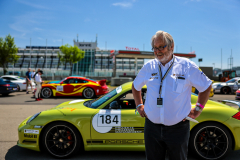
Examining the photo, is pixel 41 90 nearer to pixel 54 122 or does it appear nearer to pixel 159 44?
pixel 54 122

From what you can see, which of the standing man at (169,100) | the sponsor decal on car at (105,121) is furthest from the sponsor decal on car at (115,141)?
the standing man at (169,100)

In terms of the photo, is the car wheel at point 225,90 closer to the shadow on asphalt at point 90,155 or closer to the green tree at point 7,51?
the shadow on asphalt at point 90,155

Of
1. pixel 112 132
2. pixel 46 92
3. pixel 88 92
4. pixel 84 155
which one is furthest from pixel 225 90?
pixel 84 155

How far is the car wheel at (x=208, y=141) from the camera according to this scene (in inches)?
125

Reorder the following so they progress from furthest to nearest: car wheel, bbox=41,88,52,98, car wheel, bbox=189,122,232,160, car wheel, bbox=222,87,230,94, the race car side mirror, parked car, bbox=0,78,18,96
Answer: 1. car wheel, bbox=222,87,230,94
2. parked car, bbox=0,78,18,96
3. car wheel, bbox=41,88,52,98
4. the race car side mirror
5. car wheel, bbox=189,122,232,160

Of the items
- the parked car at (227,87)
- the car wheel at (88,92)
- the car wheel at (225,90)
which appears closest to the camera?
the car wheel at (88,92)

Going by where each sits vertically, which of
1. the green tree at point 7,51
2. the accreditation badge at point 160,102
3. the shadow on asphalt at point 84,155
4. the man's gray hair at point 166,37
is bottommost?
the shadow on asphalt at point 84,155

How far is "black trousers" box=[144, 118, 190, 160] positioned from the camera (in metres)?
1.77

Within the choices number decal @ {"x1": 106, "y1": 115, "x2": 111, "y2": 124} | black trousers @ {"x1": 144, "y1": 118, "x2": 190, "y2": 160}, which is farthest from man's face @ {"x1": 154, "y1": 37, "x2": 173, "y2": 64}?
number decal @ {"x1": 106, "y1": 115, "x2": 111, "y2": 124}

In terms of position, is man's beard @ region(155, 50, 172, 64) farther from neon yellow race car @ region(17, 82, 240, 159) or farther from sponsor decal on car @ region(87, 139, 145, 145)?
sponsor decal on car @ region(87, 139, 145, 145)

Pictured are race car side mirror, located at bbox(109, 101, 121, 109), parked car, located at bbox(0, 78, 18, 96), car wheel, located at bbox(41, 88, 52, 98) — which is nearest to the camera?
race car side mirror, located at bbox(109, 101, 121, 109)

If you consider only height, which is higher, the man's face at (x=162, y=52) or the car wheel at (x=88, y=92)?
the man's face at (x=162, y=52)

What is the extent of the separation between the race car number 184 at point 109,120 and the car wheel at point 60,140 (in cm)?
46

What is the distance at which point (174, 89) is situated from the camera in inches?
69.2
